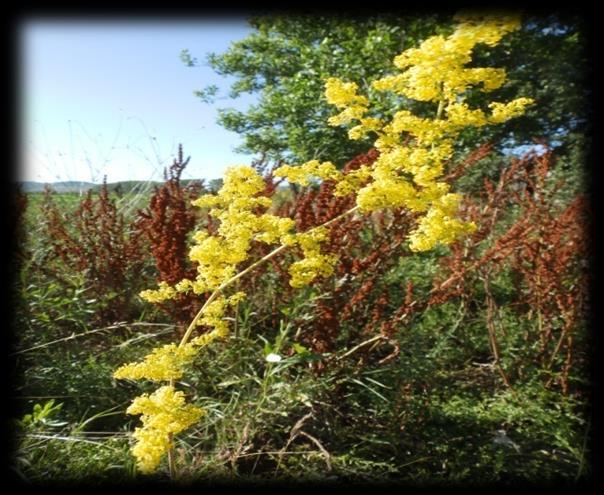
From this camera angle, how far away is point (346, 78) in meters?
6.21

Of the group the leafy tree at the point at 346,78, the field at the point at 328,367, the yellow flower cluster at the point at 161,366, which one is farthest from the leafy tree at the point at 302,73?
the yellow flower cluster at the point at 161,366

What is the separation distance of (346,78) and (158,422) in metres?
6.04

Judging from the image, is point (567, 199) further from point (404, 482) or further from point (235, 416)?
point (235, 416)

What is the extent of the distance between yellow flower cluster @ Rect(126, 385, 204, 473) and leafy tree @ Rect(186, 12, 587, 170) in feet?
15.4

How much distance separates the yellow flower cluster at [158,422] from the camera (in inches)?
41.9

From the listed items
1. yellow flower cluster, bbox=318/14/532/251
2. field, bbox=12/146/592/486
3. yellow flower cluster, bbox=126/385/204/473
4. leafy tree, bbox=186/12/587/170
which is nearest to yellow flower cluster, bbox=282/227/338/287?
yellow flower cluster, bbox=318/14/532/251

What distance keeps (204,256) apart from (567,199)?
4287 mm

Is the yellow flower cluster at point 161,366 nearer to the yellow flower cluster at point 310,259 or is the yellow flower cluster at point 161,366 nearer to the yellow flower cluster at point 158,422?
the yellow flower cluster at point 158,422

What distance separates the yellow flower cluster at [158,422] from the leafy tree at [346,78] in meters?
4.70

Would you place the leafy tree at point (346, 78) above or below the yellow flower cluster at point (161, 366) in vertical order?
above

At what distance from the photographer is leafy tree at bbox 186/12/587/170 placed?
230 inches

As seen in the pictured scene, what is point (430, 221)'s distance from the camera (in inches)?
52.6

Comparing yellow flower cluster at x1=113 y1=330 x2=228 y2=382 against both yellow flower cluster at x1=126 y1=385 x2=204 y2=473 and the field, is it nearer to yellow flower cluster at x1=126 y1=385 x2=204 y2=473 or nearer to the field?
yellow flower cluster at x1=126 y1=385 x2=204 y2=473

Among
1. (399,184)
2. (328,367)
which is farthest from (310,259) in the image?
(328,367)
